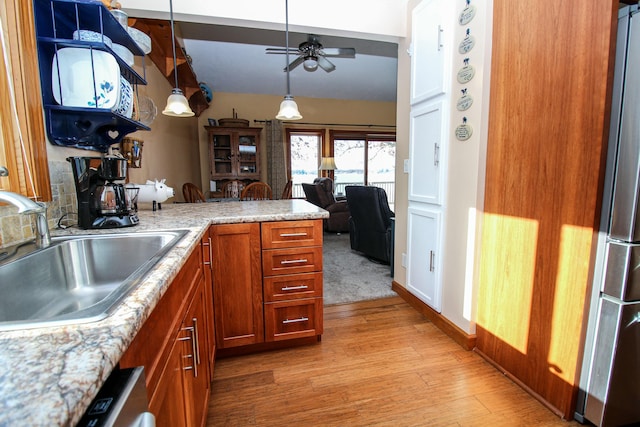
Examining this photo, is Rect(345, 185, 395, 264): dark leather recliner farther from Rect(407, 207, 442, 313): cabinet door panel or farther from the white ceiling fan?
the white ceiling fan

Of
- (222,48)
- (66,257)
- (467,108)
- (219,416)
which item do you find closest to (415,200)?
(467,108)

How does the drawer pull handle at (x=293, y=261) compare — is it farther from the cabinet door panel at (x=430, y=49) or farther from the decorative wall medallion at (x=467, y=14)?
the decorative wall medallion at (x=467, y=14)

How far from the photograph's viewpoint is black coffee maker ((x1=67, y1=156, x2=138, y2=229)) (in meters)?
1.29

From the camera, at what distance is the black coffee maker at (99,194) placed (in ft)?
4.22

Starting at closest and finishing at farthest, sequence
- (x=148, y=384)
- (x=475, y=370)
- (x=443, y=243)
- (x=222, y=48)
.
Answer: (x=148, y=384), (x=475, y=370), (x=443, y=243), (x=222, y=48)

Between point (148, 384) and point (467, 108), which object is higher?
point (467, 108)

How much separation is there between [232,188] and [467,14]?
14.9ft

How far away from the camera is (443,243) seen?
2004 millimetres

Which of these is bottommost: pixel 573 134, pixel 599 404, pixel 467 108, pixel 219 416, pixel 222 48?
pixel 219 416

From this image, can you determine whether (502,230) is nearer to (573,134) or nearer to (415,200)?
(573,134)

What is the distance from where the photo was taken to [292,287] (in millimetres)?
1821

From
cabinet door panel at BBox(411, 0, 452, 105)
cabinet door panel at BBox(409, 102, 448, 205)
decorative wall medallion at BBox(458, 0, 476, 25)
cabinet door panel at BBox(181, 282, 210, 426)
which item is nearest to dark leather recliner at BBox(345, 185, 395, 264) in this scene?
cabinet door panel at BBox(409, 102, 448, 205)

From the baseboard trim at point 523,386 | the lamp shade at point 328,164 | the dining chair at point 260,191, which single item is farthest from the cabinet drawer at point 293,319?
the lamp shade at point 328,164

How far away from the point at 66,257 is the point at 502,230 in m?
1.89
